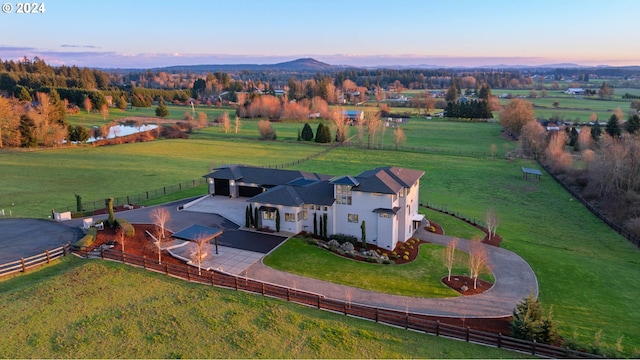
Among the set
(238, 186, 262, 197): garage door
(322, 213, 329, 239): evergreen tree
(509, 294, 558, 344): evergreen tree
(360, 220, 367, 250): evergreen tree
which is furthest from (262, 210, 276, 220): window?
(509, 294, 558, 344): evergreen tree

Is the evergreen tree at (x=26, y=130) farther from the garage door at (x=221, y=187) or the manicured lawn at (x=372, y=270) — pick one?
the manicured lawn at (x=372, y=270)

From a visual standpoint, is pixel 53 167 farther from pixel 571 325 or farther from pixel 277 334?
pixel 571 325

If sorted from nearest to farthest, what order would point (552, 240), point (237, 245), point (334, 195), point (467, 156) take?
point (237, 245) → point (334, 195) → point (552, 240) → point (467, 156)

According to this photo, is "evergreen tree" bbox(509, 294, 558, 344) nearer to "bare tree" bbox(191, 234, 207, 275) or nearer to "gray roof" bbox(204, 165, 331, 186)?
"bare tree" bbox(191, 234, 207, 275)

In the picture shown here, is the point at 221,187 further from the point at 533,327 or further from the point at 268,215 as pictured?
the point at 533,327

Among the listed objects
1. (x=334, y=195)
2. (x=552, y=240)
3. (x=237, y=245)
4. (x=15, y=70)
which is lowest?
(x=552, y=240)

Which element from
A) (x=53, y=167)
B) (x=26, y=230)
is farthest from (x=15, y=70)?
(x=26, y=230)

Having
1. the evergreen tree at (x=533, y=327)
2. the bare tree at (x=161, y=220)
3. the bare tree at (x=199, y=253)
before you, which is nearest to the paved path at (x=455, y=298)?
the bare tree at (x=161, y=220)
